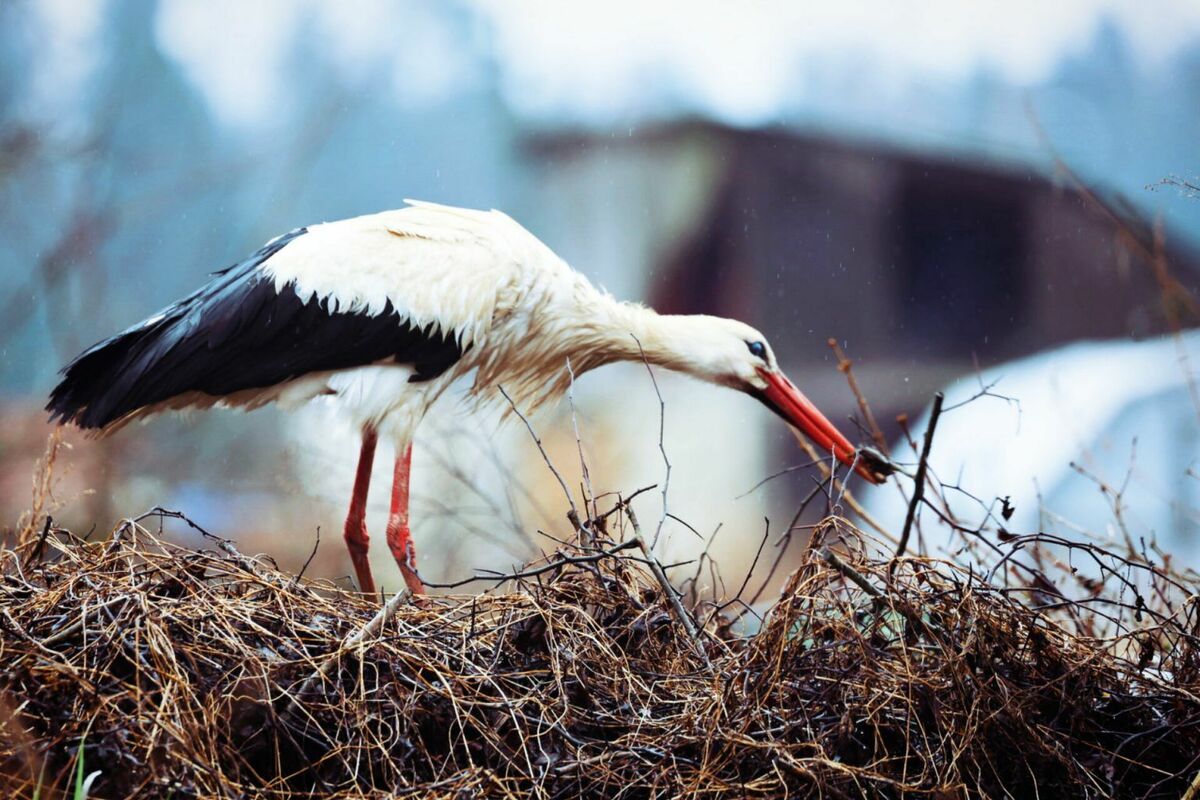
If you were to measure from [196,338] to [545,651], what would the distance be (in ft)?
3.33

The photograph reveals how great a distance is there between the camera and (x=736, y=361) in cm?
253

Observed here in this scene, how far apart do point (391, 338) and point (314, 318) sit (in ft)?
0.52

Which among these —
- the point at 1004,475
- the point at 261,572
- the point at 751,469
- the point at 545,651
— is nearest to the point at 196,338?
the point at 261,572

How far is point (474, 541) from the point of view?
2787mm

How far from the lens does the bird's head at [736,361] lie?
2533 millimetres

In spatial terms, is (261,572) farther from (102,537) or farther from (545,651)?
(102,537)

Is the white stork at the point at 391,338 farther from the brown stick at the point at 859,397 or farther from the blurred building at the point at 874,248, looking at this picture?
the blurred building at the point at 874,248

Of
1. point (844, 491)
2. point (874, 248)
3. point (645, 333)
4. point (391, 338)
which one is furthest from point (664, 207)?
point (844, 491)

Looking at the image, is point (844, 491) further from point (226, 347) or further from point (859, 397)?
point (226, 347)

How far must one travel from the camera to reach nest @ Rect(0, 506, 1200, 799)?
4.24 feet

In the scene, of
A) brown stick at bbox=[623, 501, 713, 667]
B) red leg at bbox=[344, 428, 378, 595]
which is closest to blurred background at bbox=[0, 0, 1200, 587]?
red leg at bbox=[344, 428, 378, 595]

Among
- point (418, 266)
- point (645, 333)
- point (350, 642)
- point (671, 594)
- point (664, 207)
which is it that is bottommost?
point (350, 642)

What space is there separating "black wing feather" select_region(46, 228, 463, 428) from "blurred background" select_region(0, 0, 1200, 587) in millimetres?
523

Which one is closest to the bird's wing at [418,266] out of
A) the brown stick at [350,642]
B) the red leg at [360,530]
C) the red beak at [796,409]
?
the red leg at [360,530]
